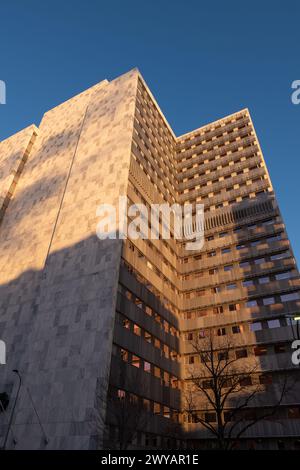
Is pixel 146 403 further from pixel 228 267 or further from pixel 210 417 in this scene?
pixel 228 267

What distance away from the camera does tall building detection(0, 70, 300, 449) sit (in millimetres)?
31250

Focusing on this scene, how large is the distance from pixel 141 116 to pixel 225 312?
3438 centimetres

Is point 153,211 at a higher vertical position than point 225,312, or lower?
higher

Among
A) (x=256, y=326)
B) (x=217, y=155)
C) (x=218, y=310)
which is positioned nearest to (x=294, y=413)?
(x=256, y=326)

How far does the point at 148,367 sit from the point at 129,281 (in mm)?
9249

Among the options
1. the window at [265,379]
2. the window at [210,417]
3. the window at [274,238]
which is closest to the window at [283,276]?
the window at [274,238]

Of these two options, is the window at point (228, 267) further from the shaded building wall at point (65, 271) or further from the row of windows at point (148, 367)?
the shaded building wall at point (65, 271)

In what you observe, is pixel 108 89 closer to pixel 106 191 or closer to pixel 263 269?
pixel 106 191

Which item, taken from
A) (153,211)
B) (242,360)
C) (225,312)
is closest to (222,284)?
(225,312)

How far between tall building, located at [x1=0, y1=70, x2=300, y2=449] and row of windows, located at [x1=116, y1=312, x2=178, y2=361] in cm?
16

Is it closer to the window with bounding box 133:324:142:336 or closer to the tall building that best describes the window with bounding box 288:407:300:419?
the tall building
